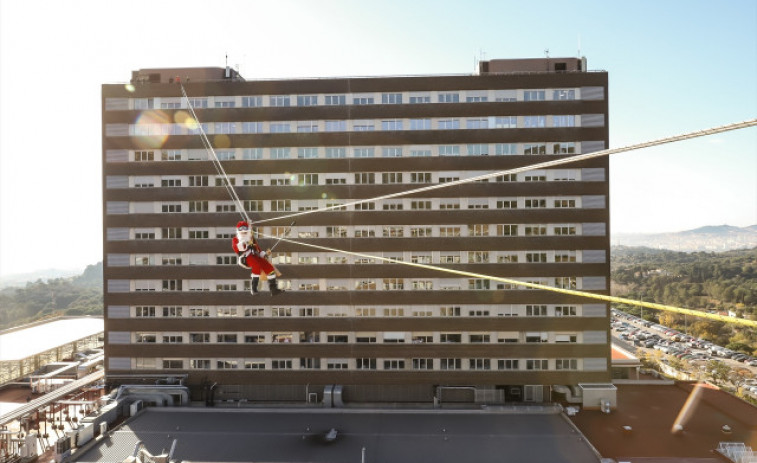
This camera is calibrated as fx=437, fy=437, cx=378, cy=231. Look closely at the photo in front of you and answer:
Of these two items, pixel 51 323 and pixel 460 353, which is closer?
pixel 460 353

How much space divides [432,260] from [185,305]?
21.9 metres

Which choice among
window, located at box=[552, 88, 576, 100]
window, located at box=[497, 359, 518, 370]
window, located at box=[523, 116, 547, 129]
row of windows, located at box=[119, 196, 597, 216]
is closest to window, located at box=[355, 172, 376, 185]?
row of windows, located at box=[119, 196, 597, 216]

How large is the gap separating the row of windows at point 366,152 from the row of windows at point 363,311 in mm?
13040

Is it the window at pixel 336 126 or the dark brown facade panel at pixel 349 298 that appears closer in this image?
the dark brown facade panel at pixel 349 298

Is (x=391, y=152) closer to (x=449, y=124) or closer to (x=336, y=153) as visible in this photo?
(x=336, y=153)

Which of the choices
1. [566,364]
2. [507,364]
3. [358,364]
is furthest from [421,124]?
[566,364]

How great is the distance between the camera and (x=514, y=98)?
3747 cm

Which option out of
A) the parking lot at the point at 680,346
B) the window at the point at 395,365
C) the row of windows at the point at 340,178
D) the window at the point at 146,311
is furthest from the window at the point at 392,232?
the parking lot at the point at 680,346

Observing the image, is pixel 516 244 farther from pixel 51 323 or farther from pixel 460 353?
pixel 51 323

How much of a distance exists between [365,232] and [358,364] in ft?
37.3

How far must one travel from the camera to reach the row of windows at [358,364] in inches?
1451

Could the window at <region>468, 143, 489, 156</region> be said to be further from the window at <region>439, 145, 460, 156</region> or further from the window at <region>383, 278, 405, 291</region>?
the window at <region>383, 278, 405, 291</region>

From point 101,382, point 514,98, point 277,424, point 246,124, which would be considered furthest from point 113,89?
point 514,98

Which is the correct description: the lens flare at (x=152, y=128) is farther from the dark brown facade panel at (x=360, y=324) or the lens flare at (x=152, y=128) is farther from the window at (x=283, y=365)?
the window at (x=283, y=365)
